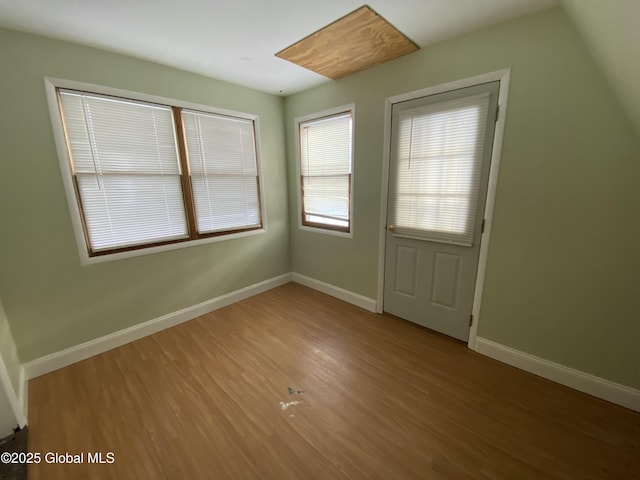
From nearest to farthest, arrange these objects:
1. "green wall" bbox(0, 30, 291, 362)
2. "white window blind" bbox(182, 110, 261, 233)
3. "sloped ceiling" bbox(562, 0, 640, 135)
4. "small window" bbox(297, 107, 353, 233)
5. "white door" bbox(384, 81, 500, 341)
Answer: "sloped ceiling" bbox(562, 0, 640, 135), "green wall" bbox(0, 30, 291, 362), "white door" bbox(384, 81, 500, 341), "white window blind" bbox(182, 110, 261, 233), "small window" bbox(297, 107, 353, 233)

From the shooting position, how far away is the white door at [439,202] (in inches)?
79.7

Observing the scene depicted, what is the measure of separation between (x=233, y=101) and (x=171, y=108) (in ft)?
2.30

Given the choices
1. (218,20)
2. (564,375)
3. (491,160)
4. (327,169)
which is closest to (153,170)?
(218,20)

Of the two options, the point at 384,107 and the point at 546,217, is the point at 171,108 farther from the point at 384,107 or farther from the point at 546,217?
the point at 546,217

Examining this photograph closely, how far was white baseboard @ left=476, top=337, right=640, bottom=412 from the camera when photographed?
1655mm

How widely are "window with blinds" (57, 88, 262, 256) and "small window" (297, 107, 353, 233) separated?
691 millimetres

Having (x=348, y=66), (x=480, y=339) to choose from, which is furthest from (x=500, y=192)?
(x=348, y=66)

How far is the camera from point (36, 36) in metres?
1.81


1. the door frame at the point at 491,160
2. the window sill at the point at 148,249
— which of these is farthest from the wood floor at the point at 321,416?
the window sill at the point at 148,249

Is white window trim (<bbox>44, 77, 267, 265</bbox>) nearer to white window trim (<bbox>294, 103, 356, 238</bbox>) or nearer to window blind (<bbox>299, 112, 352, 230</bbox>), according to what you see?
white window trim (<bbox>294, 103, 356, 238</bbox>)

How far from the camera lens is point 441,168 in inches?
87.4

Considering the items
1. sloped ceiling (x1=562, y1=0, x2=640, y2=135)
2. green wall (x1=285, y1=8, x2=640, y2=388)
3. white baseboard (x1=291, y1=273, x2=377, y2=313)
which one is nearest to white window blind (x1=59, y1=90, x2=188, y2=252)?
white baseboard (x1=291, y1=273, x2=377, y2=313)

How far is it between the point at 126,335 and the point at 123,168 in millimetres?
1615

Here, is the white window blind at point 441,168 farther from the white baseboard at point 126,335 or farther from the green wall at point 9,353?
the green wall at point 9,353
